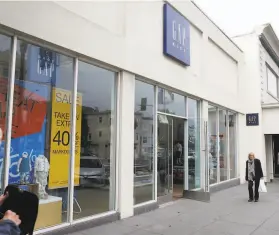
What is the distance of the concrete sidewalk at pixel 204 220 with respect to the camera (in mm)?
6367

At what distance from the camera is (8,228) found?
1.97 metres

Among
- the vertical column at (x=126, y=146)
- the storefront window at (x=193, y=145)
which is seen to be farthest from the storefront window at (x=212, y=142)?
the vertical column at (x=126, y=146)

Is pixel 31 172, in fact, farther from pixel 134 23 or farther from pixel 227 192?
pixel 227 192

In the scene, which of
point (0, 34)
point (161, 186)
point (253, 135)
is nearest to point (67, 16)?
point (0, 34)

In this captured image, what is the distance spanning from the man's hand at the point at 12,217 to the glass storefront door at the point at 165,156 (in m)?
7.02

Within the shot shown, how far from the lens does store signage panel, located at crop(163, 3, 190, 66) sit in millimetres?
9070

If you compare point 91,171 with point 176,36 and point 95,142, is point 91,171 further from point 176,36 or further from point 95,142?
point 176,36

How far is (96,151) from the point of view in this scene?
6.95m

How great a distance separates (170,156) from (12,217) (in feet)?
26.3

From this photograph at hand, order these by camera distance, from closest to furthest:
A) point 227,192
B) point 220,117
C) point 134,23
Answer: point 134,23
point 227,192
point 220,117

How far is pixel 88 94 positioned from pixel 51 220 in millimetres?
2627

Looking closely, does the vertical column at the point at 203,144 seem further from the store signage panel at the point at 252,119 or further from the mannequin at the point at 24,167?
the mannequin at the point at 24,167

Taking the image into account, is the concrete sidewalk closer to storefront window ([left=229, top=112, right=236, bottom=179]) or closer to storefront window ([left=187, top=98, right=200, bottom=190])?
storefront window ([left=187, top=98, right=200, bottom=190])

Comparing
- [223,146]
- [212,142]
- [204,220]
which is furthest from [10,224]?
[223,146]
